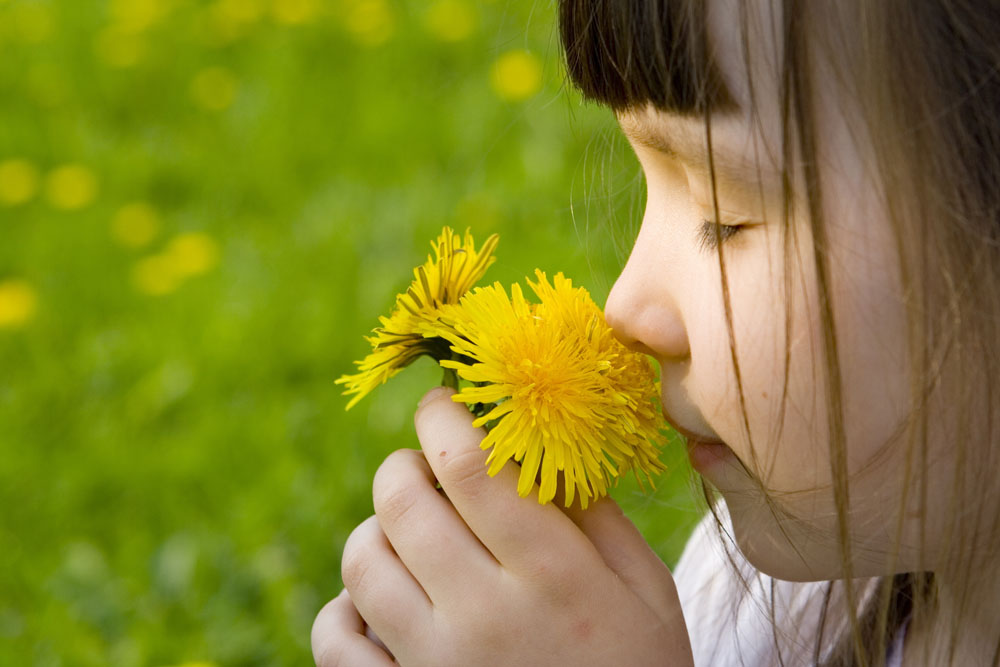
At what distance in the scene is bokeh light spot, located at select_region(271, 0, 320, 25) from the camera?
296 cm

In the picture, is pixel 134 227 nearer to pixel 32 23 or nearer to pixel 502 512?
pixel 32 23

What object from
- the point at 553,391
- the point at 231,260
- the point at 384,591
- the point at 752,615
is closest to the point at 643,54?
the point at 553,391

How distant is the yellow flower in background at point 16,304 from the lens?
206cm

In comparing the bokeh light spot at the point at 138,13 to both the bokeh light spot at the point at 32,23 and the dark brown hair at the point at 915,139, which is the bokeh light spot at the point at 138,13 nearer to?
the bokeh light spot at the point at 32,23

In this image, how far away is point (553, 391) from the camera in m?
0.74

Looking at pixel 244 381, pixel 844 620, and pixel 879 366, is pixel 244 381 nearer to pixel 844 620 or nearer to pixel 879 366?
pixel 844 620

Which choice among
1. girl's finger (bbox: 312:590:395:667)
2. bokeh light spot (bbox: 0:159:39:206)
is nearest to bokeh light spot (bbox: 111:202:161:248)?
bokeh light spot (bbox: 0:159:39:206)

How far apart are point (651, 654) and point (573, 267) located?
48.6 inches

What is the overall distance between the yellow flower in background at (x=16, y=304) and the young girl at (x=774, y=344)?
1.38 m

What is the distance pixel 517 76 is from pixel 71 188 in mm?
1040

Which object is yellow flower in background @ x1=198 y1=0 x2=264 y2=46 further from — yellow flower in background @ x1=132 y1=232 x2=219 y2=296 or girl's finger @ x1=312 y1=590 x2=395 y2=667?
girl's finger @ x1=312 y1=590 x2=395 y2=667

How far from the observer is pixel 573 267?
6.61 feet

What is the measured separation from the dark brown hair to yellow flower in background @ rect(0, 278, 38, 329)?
1.64 metres

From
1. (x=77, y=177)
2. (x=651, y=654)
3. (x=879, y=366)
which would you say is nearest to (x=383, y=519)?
(x=651, y=654)
